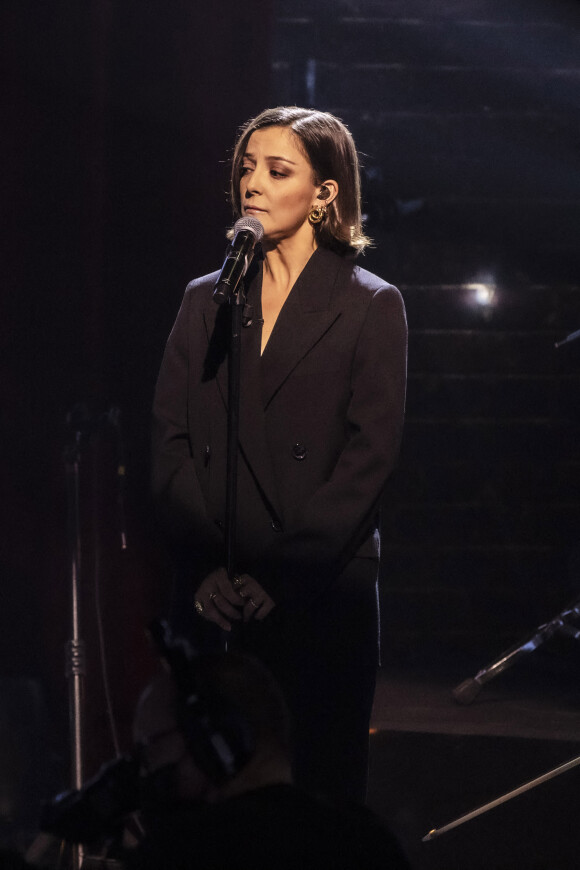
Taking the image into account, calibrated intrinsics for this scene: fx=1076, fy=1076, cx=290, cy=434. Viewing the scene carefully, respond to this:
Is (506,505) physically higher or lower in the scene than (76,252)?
lower

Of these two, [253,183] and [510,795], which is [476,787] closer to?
[510,795]

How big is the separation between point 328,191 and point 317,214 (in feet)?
0.17

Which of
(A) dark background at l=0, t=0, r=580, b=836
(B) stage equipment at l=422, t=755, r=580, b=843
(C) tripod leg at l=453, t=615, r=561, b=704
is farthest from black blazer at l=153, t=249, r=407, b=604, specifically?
(A) dark background at l=0, t=0, r=580, b=836

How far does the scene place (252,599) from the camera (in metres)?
1.92

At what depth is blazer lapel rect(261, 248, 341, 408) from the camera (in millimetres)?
2066

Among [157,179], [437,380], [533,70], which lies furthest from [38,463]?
[533,70]

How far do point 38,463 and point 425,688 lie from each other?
1.35 m

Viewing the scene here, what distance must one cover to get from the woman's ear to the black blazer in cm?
12

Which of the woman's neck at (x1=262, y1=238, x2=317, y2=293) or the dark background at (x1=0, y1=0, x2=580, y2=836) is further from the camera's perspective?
the dark background at (x1=0, y1=0, x2=580, y2=836)

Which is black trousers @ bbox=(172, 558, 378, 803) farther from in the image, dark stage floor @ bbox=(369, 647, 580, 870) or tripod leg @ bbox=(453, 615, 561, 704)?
tripod leg @ bbox=(453, 615, 561, 704)

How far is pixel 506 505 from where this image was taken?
4.12 m

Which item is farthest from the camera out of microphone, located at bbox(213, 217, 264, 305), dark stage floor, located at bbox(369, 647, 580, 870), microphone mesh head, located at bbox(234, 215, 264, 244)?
dark stage floor, located at bbox(369, 647, 580, 870)

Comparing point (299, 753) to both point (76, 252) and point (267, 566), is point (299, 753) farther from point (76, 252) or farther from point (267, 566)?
point (76, 252)

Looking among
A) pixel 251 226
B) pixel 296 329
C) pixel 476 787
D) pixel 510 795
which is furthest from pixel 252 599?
pixel 476 787
